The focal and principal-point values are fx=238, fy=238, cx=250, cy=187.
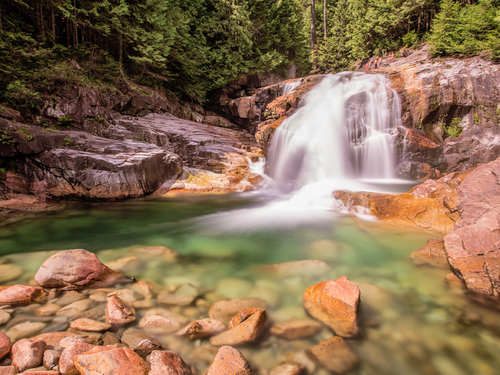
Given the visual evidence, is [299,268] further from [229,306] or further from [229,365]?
[229,365]

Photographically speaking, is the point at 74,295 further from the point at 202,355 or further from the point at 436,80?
the point at 436,80

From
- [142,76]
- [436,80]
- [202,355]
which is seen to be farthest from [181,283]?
[142,76]

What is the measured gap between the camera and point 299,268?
351 cm

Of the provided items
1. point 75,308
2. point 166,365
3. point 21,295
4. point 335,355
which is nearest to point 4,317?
point 21,295

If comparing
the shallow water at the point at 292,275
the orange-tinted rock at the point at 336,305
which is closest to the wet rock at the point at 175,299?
the shallow water at the point at 292,275

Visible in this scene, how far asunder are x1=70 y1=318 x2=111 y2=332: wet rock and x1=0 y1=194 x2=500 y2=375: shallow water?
0.55 metres

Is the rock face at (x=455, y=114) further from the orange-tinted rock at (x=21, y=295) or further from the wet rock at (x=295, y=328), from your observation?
the orange-tinted rock at (x=21, y=295)

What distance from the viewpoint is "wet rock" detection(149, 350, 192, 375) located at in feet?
5.39

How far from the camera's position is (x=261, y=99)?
53.6ft

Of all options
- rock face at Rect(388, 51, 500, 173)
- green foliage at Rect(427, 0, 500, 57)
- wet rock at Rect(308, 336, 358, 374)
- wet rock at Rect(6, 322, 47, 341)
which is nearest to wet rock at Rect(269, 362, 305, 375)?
wet rock at Rect(308, 336, 358, 374)

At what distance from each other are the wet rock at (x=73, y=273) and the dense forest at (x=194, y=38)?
9.13 m

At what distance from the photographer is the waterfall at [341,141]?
9672mm

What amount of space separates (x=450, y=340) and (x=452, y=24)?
1625cm

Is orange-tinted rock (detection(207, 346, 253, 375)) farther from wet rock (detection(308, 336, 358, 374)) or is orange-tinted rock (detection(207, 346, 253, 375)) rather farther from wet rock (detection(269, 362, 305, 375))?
wet rock (detection(308, 336, 358, 374))
